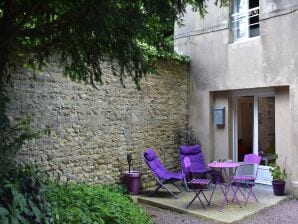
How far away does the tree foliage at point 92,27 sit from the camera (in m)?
4.07

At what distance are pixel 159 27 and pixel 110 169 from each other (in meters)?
3.98

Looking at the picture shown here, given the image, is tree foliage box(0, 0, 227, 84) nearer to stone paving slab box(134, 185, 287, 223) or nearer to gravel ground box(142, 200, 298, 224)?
gravel ground box(142, 200, 298, 224)

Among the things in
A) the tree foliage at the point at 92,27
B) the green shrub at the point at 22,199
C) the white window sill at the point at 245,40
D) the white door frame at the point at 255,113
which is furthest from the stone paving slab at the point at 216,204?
the white window sill at the point at 245,40

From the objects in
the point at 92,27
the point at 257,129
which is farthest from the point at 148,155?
the point at 92,27

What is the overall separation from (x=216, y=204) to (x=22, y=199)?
4.17 metres

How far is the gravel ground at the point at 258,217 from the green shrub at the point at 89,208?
30.8 inches

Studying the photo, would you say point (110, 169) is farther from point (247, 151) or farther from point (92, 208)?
point (247, 151)

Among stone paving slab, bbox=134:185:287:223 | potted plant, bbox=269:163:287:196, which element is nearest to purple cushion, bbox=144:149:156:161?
stone paving slab, bbox=134:185:287:223

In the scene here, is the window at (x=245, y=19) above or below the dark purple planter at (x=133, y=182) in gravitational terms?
above

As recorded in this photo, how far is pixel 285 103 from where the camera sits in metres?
7.97

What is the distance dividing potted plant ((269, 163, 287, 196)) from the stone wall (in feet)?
8.29

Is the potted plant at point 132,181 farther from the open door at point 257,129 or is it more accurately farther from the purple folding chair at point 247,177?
the open door at point 257,129

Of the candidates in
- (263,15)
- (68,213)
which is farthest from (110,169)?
(263,15)

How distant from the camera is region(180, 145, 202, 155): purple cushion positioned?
8703 mm
